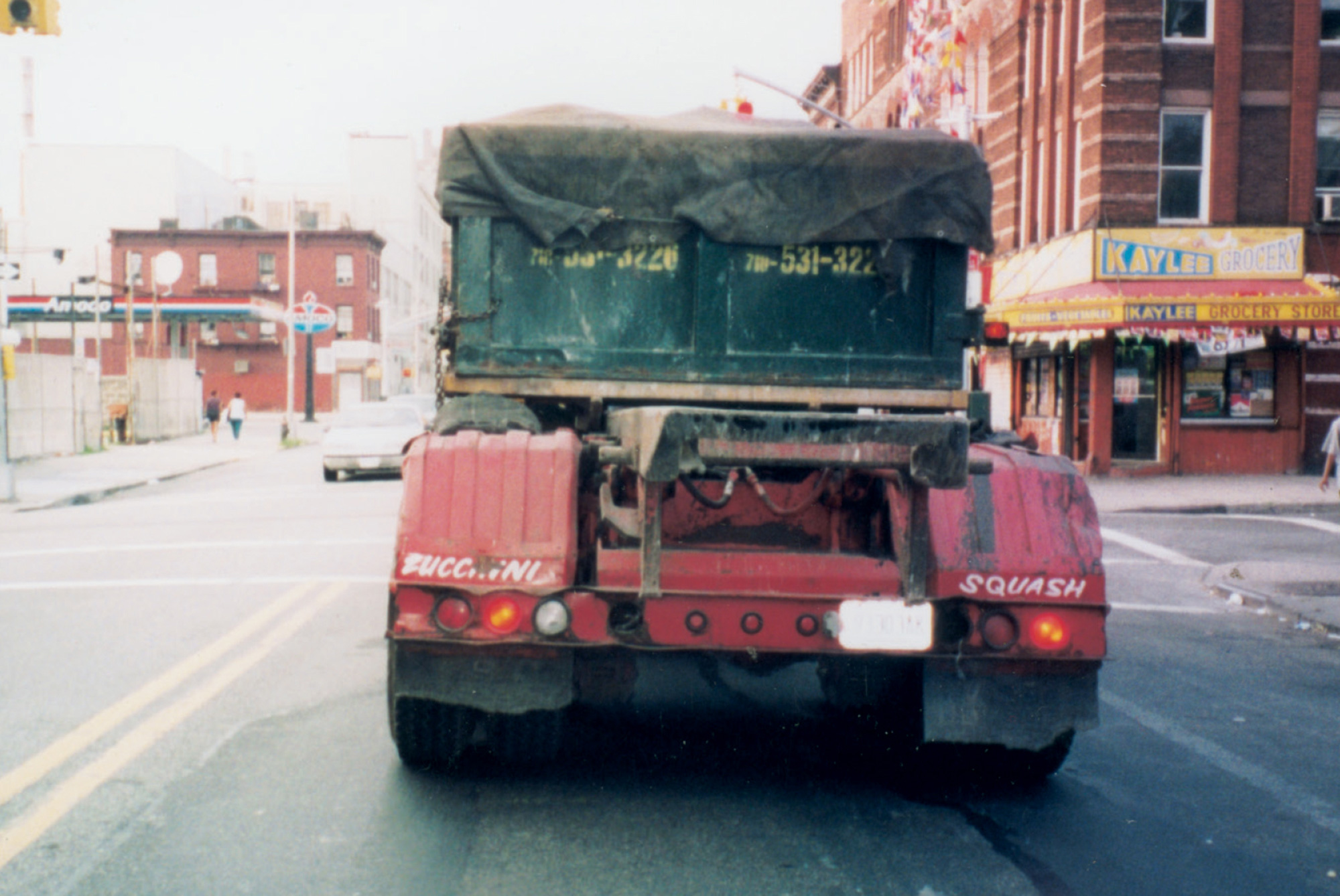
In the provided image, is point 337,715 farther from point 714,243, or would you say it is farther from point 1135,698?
point 1135,698

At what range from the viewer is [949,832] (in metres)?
4.58

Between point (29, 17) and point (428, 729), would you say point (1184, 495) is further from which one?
point (428, 729)

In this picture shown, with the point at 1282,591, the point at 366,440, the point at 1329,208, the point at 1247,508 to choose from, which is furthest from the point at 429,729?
the point at 1329,208

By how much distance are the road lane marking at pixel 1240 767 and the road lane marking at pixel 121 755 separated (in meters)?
4.62

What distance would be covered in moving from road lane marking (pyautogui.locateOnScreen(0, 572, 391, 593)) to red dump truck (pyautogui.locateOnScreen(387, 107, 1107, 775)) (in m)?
4.47

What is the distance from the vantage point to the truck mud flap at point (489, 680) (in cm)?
459

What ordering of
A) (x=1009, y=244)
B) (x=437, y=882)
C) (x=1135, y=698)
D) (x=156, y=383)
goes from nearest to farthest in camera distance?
(x=437, y=882) → (x=1135, y=698) → (x=1009, y=244) → (x=156, y=383)

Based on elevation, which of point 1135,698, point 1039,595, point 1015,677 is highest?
point 1039,595

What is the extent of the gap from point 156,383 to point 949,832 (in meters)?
38.2

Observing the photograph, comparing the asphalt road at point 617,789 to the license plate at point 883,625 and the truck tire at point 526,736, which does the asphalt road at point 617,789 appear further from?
the license plate at point 883,625

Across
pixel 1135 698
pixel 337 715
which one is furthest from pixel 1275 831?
pixel 337 715

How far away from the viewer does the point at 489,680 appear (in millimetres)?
4594

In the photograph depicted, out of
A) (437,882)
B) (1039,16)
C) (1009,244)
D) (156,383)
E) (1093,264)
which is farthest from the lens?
(156,383)

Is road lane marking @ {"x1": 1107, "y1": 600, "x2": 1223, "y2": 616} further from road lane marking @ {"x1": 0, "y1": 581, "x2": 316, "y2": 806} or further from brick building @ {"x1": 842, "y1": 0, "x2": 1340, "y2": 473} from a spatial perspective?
brick building @ {"x1": 842, "y1": 0, "x2": 1340, "y2": 473}
